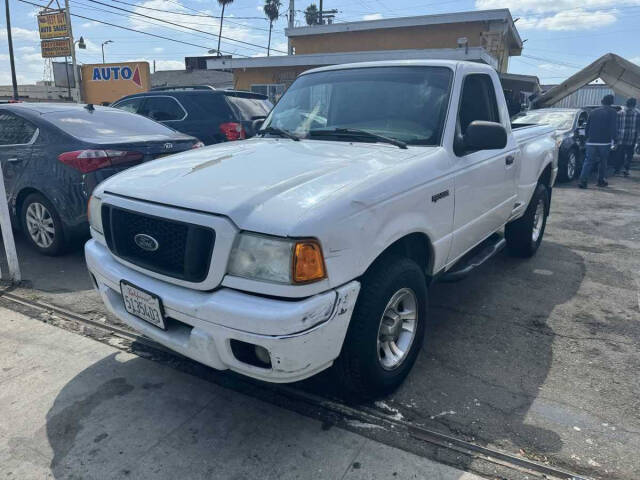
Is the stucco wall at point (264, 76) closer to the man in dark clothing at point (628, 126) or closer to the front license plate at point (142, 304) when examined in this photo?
the man in dark clothing at point (628, 126)

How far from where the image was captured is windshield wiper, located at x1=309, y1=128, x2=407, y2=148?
10.2 feet

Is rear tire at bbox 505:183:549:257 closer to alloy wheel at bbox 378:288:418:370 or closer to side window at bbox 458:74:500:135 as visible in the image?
side window at bbox 458:74:500:135

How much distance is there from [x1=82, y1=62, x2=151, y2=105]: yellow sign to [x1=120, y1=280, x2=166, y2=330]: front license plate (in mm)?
20001

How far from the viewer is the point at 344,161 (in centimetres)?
277

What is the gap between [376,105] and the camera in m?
3.46

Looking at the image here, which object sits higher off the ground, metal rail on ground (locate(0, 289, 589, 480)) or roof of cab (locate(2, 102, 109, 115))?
roof of cab (locate(2, 102, 109, 115))

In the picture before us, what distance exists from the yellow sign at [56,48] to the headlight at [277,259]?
29.9 meters

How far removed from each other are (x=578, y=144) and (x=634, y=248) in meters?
6.37

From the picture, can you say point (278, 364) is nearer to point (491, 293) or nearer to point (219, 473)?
point (219, 473)

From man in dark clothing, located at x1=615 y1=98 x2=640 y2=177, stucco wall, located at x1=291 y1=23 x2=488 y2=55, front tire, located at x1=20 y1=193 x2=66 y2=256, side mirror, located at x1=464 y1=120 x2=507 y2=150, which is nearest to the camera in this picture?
side mirror, located at x1=464 y1=120 x2=507 y2=150

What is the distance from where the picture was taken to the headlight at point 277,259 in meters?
2.13

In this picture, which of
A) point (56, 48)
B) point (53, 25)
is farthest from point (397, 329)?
point (53, 25)

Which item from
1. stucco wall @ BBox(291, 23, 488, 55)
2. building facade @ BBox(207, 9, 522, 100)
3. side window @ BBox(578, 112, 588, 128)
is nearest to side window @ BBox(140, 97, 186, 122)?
side window @ BBox(578, 112, 588, 128)

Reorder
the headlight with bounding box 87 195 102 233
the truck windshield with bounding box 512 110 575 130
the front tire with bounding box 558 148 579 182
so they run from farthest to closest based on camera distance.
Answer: the truck windshield with bounding box 512 110 575 130
the front tire with bounding box 558 148 579 182
the headlight with bounding box 87 195 102 233
